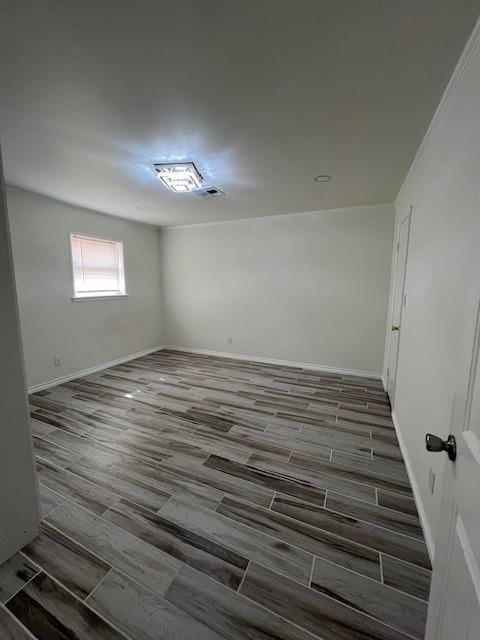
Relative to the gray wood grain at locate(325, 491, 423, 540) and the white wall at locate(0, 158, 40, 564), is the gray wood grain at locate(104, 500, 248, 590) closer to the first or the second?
the white wall at locate(0, 158, 40, 564)

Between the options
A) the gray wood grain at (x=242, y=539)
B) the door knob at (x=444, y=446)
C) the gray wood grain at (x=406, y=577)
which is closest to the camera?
the door knob at (x=444, y=446)

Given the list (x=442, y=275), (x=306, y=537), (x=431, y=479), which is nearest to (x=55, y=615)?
(x=306, y=537)

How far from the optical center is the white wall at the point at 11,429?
4.13ft

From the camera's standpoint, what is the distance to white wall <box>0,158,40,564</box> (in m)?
1.26

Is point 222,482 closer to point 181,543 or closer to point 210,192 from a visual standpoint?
point 181,543

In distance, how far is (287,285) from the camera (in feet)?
13.9

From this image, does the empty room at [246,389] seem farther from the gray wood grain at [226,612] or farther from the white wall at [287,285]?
the white wall at [287,285]

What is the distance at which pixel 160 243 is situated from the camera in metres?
5.16

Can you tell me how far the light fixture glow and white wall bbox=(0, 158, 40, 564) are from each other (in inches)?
55.5

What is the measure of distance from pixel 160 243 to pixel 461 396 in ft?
17.2

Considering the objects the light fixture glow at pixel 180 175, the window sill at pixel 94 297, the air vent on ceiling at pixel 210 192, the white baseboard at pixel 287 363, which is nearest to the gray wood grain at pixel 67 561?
the light fixture glow at pixel 180 175

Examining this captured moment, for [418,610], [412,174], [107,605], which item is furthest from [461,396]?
[412,174]

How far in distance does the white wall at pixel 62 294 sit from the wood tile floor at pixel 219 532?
0.97 meters

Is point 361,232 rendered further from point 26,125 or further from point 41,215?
point 41,215
